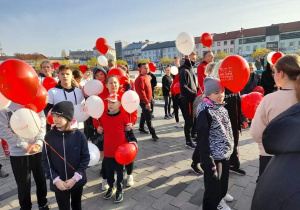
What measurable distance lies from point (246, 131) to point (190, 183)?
3.23m

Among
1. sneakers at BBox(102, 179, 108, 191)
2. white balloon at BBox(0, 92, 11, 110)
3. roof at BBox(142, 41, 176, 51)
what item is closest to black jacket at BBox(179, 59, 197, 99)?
sneakers at BBox(102, 179, 108, 191)

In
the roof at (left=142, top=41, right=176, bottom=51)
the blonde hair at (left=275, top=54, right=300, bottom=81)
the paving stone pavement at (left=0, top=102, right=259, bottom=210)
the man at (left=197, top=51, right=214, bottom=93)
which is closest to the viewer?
the blonde hair at (left=275, top=54, right=300, bottom=81)

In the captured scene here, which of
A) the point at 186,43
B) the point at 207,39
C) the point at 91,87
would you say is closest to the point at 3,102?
the point at 91,87

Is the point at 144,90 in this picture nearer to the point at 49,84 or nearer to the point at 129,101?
the point at 129,101

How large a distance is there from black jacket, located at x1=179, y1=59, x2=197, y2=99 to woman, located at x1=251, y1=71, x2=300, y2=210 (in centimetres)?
357

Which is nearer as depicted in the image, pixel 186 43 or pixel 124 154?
pixel 124 154

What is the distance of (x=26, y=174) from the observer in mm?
2420

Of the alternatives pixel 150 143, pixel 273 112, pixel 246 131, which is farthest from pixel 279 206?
pixel 246 131

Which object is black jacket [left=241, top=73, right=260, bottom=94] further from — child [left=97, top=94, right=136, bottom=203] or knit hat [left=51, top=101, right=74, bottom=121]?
knit hat [left=51, top=101, right=74, bottom=121]

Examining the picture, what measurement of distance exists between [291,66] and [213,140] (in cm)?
101

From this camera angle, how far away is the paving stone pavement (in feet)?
9.21

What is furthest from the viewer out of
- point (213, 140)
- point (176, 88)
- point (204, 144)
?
point (176, 88)

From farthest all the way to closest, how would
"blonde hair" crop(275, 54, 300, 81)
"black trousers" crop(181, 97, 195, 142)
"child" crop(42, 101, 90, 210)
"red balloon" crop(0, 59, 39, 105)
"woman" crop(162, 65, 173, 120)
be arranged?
"woman" crop(162, 65, 173, 120) → "black trousers" crop(181, 97, 195, 142) → "child" crop(42, 101, 90, 210) → "red balloon" crop(0, 59, 39, 105) → "blonde hair" crop(275, 54, 300, 81)

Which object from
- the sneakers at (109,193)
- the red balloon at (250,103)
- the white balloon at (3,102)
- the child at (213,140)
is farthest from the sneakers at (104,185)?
the red balloon at (250,103)
